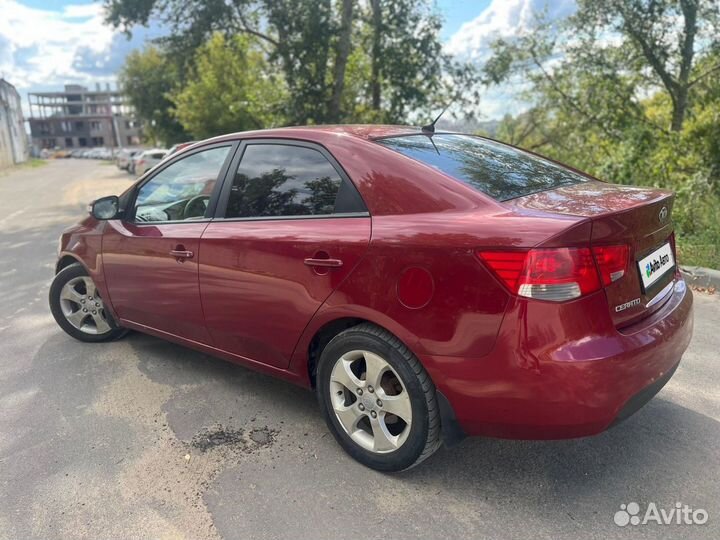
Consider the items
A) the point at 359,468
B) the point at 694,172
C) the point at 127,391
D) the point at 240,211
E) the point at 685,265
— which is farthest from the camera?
the point at 694,172

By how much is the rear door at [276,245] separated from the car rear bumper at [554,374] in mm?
698

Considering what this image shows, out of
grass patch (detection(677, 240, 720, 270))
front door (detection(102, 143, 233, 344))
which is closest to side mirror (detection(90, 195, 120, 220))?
front door (detection(102, 143, 233, 344))

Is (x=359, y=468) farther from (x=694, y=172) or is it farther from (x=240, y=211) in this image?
(x=694, y=172)

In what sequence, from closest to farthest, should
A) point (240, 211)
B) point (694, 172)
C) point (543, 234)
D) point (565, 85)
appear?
1. point (543, 234)
2. point (240, 211)
3. point (694, 172)
4. point (565, 85)

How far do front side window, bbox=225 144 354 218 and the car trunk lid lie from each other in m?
0.95

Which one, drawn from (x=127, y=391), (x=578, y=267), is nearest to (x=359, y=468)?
(x=578, y=267)

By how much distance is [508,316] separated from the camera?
217cm

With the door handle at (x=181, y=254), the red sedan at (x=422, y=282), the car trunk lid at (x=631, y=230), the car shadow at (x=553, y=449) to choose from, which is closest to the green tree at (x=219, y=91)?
the door handle at (x=181, y=254)

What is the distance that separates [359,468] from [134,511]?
1036 mm

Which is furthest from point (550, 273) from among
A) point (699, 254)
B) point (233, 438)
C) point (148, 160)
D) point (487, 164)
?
point (148, 160)

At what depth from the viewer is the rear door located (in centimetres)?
268

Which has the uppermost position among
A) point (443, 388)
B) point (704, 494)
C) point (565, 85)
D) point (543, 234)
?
point (565, 85)

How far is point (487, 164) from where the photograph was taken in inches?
114

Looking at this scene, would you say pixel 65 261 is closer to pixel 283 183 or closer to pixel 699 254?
pixel 283 183
